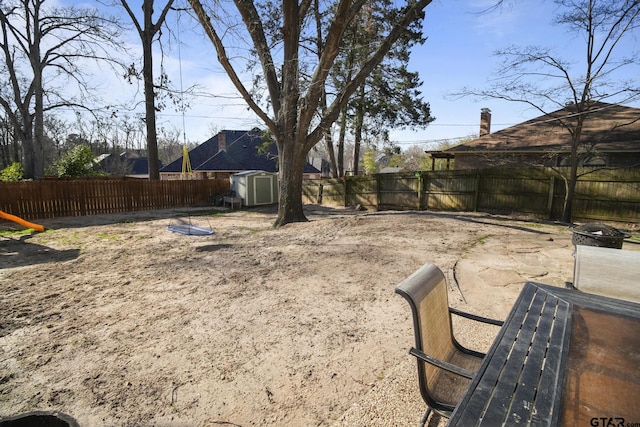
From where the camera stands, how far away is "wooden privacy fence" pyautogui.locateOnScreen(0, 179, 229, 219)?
11.1 meters

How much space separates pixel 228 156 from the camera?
28.9m

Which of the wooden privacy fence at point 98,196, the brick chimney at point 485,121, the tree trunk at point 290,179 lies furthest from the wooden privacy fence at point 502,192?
the brick chimney at point 485,121

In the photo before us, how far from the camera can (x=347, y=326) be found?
301 cm

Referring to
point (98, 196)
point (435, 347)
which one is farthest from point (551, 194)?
point (98, 196)

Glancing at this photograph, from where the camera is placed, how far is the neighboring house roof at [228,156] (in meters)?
28.1

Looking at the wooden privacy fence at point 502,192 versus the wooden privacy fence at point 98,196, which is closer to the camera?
the wooden privacy fence at point 502,192

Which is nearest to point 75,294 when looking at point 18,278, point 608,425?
point 18,278

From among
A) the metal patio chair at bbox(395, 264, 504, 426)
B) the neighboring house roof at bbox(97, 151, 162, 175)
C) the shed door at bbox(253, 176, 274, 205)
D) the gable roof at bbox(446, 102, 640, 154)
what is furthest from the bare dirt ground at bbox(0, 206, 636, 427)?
the neighboring house roof at bbox(97, 151, 162, 175)

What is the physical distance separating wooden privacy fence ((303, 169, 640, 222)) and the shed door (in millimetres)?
3488

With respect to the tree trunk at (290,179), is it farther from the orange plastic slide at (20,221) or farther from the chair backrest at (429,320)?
the chair backrest at (429,320)

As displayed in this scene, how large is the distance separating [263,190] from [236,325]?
46.3ft

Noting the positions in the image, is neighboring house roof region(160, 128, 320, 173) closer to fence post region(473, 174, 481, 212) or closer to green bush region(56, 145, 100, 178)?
green bush region(56, 145, 100, 178)

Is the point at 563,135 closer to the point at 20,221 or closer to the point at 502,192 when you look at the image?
the point at 502,192

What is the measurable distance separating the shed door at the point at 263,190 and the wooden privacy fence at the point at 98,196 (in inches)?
108
